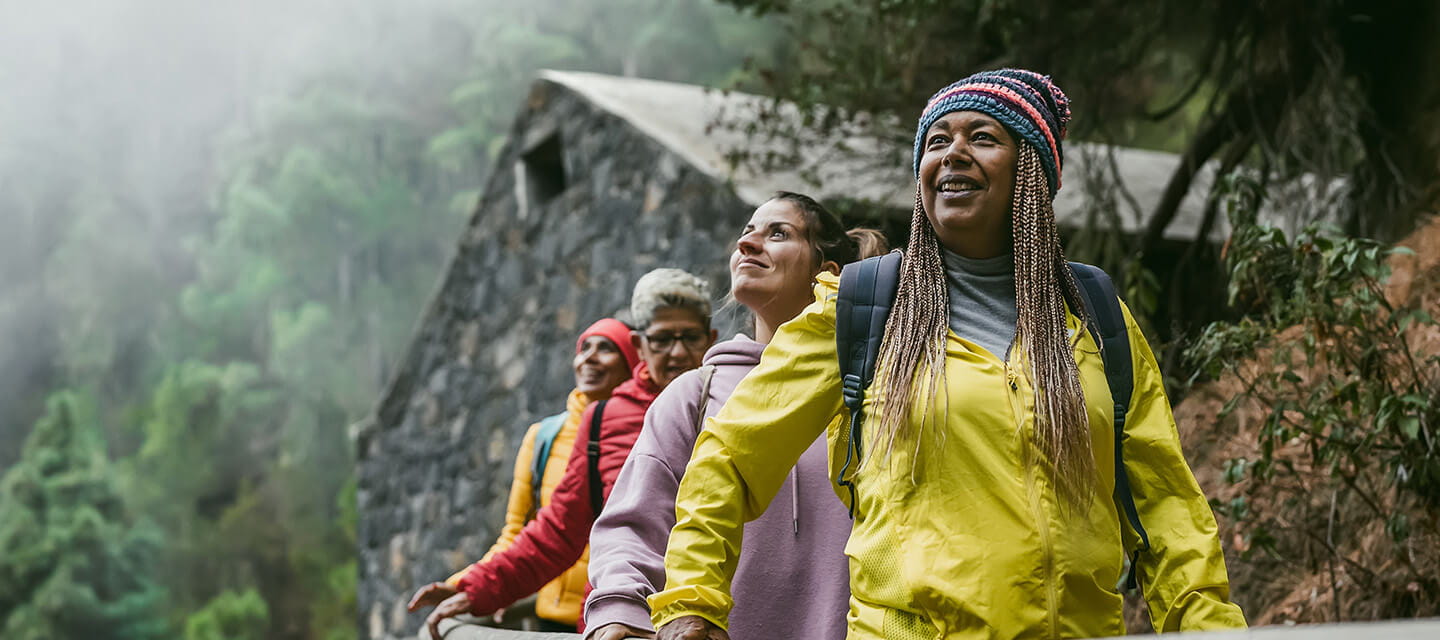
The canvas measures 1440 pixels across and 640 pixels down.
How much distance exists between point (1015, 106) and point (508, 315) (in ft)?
22.1

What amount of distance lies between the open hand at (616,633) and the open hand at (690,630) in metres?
0.16

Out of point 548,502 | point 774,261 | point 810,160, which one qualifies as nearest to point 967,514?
point 774,261

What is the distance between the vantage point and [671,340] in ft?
10.0

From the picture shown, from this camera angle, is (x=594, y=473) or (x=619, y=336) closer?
(x=594, y=473)

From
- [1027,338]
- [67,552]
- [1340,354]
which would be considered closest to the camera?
[1027,338]

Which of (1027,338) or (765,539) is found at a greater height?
(1027,338)

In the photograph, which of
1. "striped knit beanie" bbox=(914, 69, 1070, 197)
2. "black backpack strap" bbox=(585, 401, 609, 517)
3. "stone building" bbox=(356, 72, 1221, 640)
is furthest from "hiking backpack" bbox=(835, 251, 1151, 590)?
"stone building" bbox=(356, 72, 1221, 640)

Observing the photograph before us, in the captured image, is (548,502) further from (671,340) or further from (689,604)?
(689,604)

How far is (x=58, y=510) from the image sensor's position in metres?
26.0

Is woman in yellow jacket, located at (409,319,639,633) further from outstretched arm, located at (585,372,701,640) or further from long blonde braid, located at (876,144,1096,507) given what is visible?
long blonde braid, located at (876,144,1096,507)

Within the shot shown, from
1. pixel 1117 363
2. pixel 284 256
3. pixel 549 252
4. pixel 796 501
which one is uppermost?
pixel 1117 363

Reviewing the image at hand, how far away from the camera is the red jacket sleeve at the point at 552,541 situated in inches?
108

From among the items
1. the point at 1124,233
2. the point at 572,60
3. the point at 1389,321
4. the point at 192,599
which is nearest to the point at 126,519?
the point at 192,599

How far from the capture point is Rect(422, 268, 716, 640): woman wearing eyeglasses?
2756 millimetres
